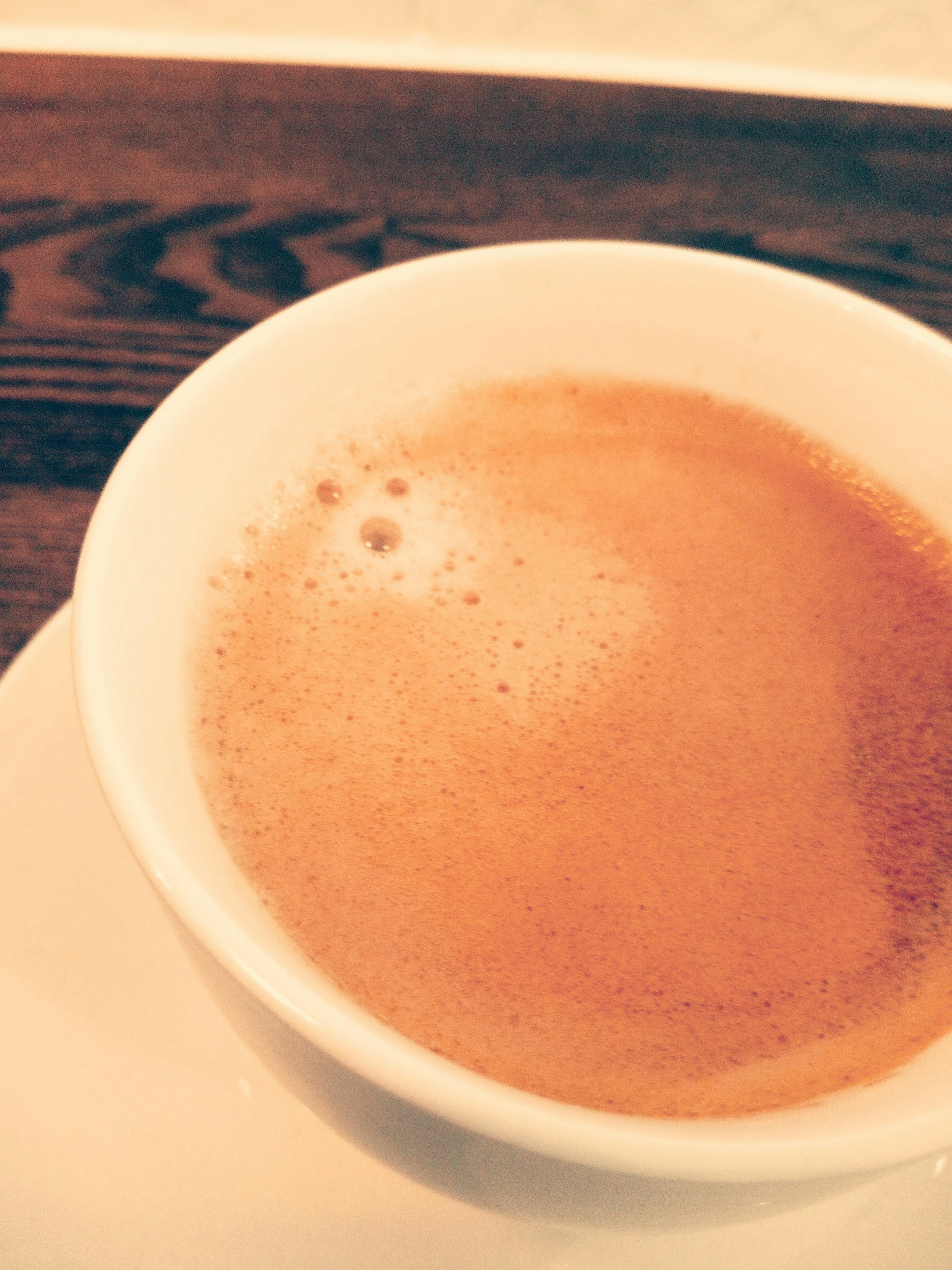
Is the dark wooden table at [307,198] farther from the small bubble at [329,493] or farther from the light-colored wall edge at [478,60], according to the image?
the small bubble at [329,493]

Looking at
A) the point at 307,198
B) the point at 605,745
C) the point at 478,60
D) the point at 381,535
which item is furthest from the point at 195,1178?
the point at 478,60

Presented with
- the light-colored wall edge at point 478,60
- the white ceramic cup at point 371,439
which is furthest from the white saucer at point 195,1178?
the light-colored wall edge at point 478,60

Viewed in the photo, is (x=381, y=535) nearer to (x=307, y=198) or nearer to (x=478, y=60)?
(x=307, y=198)

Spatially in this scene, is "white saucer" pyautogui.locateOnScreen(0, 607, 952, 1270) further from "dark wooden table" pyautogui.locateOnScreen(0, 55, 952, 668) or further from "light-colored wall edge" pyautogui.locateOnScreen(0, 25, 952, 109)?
"light-colored wall edge" pyautogui.locateOnScreen(0, 25, 952, 109)

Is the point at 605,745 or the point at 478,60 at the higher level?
the point at 478,60

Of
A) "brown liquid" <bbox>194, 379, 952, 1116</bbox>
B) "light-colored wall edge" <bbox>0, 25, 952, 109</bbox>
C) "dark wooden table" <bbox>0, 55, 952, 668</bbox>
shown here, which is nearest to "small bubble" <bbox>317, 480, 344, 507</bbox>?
"brown liquid" <bbox>194, 379, 952, 1116</bbox>

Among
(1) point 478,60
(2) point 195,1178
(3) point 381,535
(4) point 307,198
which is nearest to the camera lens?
(2) point 195,1178

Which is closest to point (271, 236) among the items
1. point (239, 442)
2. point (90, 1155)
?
point (239, 442)
